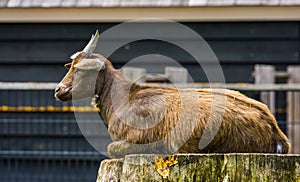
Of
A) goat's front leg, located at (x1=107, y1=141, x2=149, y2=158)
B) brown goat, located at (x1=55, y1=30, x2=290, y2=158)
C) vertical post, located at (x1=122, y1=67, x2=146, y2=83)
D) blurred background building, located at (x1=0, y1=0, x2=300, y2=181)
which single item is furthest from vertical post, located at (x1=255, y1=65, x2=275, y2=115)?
goat's front leg, located at (x1=107, y1=141, x2=149, y2=158)

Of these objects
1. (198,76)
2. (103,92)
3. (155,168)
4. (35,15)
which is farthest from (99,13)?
(155,168)

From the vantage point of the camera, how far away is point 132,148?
16.2 feet

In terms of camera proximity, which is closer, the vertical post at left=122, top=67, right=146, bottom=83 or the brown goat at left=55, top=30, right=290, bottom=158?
the brown goat at left=55, top=30, right=290, bottom=158

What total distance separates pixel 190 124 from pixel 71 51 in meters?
5.02

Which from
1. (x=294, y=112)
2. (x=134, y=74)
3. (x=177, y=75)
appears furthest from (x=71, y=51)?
(x=294, y=112)

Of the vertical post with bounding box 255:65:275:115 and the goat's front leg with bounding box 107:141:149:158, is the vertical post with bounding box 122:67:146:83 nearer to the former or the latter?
the vertical post with bounding box 255:65:275:115

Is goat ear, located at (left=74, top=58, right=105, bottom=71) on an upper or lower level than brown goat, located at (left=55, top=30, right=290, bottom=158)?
upper

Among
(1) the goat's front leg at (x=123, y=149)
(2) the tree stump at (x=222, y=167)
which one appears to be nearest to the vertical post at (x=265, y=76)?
(1) the goat's front leg at (x=123, y=149)

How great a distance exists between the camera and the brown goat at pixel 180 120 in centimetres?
492

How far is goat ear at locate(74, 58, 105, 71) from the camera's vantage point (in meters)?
5.06

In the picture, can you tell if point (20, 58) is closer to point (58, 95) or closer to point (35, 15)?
point (35, 15)

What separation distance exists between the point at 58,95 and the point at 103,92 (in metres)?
0.32

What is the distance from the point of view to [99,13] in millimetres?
9180

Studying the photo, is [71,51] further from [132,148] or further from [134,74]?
[132,148]
